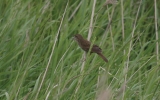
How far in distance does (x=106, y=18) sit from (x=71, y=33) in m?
0.41

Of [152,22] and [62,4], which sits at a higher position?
[62,4]

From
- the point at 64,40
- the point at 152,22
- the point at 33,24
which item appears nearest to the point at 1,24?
the point at 33,24

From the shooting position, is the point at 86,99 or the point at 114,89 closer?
the point at 114,89

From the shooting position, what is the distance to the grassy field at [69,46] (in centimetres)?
326

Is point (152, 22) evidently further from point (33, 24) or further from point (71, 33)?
point (33, 24)

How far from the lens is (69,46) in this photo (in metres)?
3.81

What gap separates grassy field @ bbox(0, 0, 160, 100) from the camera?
326 cm

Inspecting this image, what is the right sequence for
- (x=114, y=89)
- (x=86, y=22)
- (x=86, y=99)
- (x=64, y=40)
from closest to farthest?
(x=114, y=89) < (x=86, y=99) < (x=64, y=40) < (x=86, y=22)

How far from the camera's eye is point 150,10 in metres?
4.67

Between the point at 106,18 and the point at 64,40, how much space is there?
69 cm

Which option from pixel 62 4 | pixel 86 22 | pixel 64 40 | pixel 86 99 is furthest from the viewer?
pixel 62 4

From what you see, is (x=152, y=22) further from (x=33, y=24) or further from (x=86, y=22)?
(x=33, y=24)

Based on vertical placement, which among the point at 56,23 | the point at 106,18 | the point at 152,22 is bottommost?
the point at 152,22

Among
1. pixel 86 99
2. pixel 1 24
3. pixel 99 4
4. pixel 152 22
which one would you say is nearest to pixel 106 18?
pixel 99 4
